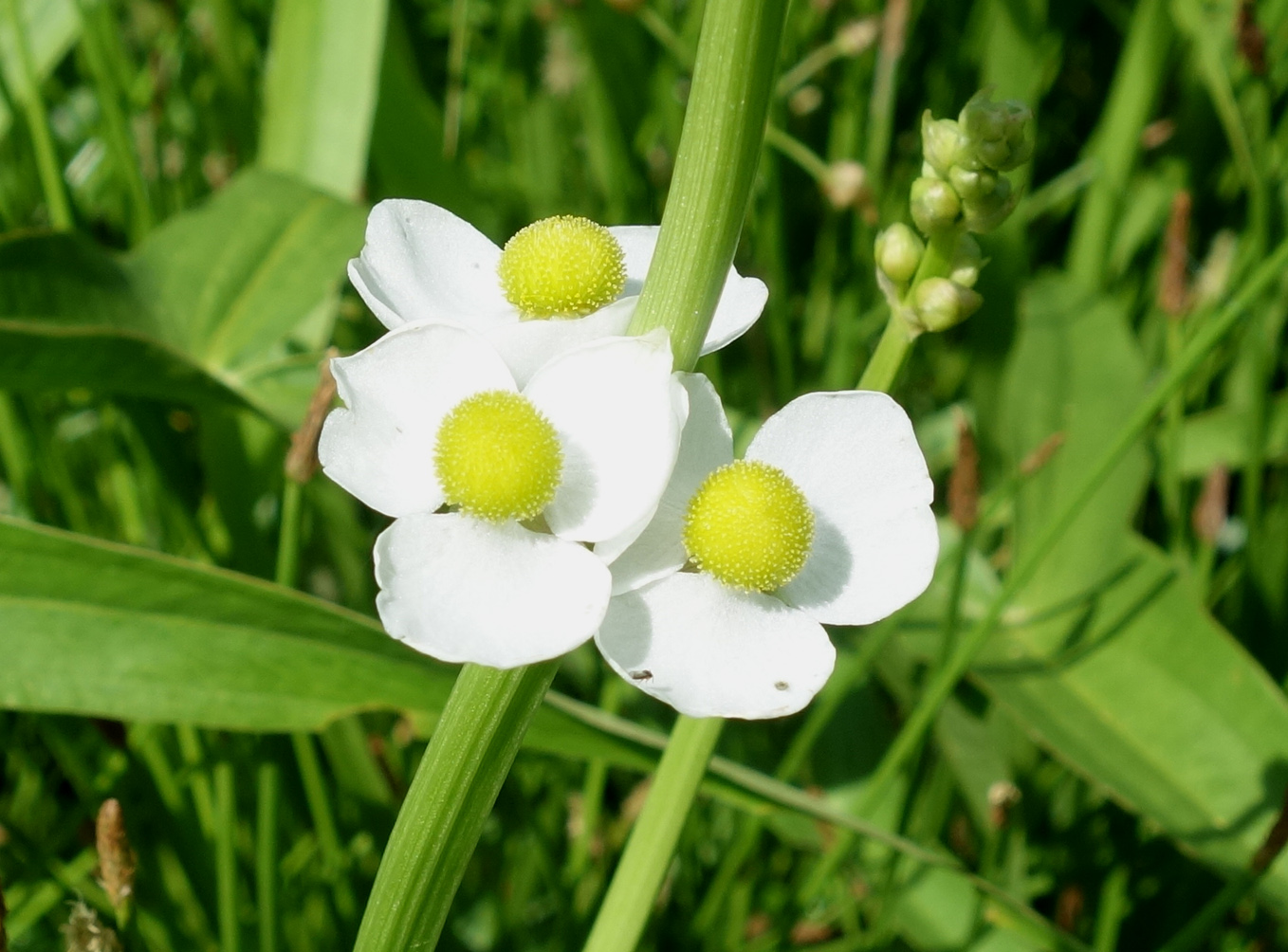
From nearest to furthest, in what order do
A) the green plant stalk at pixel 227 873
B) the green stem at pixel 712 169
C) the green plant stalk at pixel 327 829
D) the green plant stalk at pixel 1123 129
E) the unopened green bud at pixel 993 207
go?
the green stem at pixel 712 169, the unopened green bud at pixel 993 207, the green plant stalk at pixel 227 873, the green plant stalk at pixel 327 829, the green plant stalk at pixel 1123 129

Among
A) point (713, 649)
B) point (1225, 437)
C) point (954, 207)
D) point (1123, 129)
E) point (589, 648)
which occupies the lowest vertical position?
point (589, 648)

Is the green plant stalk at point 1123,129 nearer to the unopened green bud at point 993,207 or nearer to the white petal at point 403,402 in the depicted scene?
the unopened green bud at point 993,207

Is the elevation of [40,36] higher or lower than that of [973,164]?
lower

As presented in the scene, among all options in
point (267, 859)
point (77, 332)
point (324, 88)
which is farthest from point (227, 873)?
point (324, 88)

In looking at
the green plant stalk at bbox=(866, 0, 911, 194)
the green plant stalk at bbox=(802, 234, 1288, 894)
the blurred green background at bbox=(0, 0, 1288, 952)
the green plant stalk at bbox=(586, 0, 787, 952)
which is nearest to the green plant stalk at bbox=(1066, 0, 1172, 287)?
the blurred green background at bbox=(0, 0, 1288, 952)

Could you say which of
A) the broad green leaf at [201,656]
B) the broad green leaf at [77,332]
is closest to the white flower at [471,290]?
the broad green leaf at [201,656]

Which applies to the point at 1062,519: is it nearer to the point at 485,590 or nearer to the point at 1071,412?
the point at 1071,412

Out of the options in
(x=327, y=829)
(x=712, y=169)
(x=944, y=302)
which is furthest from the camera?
(x=327, y=829)
